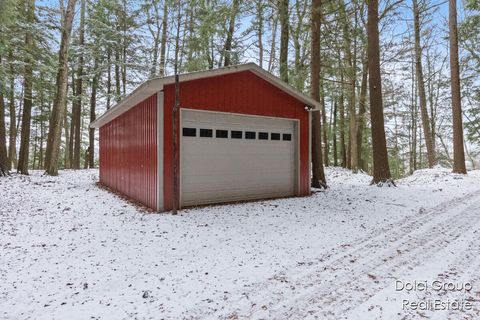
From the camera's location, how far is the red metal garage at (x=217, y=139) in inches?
256

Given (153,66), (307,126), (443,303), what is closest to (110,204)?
(307,126)

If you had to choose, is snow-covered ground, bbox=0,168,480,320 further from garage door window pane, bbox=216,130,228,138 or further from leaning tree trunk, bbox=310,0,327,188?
leaning tree trunk, bbox=310,0,327,188

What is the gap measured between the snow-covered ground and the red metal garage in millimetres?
753

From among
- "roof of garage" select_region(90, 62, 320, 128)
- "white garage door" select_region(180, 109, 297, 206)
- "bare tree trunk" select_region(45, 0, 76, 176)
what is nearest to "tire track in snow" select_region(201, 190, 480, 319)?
"white garage door" select_region(180, 109, 297, 206)

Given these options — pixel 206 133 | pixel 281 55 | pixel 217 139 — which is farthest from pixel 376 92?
pixel 206 133

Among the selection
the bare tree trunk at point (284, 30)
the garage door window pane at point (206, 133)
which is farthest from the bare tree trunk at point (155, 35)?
the garage door window pane at point (206, 133)

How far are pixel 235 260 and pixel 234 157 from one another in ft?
13.2

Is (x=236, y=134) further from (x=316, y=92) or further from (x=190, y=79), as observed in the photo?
(x=316, y=92)

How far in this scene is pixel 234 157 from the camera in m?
7.65

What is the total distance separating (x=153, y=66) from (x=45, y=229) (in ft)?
41.3

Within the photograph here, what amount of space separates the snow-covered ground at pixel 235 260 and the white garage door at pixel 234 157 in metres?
0.68

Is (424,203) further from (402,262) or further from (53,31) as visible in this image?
(53,31)

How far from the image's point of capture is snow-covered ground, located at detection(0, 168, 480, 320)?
2799 millimetres

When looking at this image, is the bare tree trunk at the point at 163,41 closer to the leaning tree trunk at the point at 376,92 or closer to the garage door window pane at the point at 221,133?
the garage door window pane at the point at 221,133
